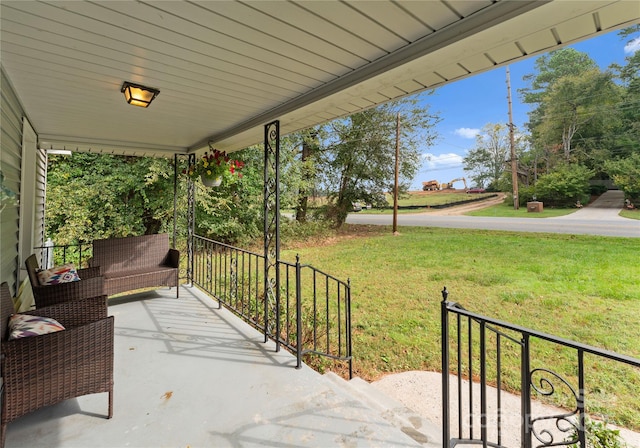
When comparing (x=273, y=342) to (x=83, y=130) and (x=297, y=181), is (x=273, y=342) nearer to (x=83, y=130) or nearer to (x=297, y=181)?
(x=83, y=130)

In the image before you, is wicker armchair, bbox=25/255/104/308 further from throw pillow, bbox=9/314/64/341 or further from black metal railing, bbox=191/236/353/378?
black metal railing, bbox=191/236/353/378

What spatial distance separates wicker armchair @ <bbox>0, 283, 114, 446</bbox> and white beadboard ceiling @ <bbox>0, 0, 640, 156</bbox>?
1.45 metres

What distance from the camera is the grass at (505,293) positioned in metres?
3.35

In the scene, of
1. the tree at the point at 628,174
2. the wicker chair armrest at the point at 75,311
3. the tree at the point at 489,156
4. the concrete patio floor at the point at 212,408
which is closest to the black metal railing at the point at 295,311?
the concrete patio floor at the point at 212,408

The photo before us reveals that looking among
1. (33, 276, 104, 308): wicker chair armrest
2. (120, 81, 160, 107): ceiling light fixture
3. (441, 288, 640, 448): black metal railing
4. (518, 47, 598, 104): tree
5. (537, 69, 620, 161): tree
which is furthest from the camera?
(518, 47, 598, 104): tree

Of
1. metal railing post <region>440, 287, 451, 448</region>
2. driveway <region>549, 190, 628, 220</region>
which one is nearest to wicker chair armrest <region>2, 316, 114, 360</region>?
metal railing post <region>440, 287, 451, 448</region>

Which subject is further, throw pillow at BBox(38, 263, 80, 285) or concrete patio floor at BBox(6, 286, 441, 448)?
throw pillow at BBox(38, 263, 80, 285)

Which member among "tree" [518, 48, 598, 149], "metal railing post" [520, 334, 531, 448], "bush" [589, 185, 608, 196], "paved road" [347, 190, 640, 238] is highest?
"tree" [518, 48, 598, 149]

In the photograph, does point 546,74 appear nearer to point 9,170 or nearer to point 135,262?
point 135,262

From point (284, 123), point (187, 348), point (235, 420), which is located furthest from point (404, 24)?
point (187, 348)

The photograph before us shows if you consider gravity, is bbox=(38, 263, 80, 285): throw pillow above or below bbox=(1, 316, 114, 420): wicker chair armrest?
above

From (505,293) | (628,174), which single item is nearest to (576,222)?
(628,174)

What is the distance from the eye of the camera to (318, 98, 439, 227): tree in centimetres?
1122

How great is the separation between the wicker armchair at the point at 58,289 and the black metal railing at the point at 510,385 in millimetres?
3049
